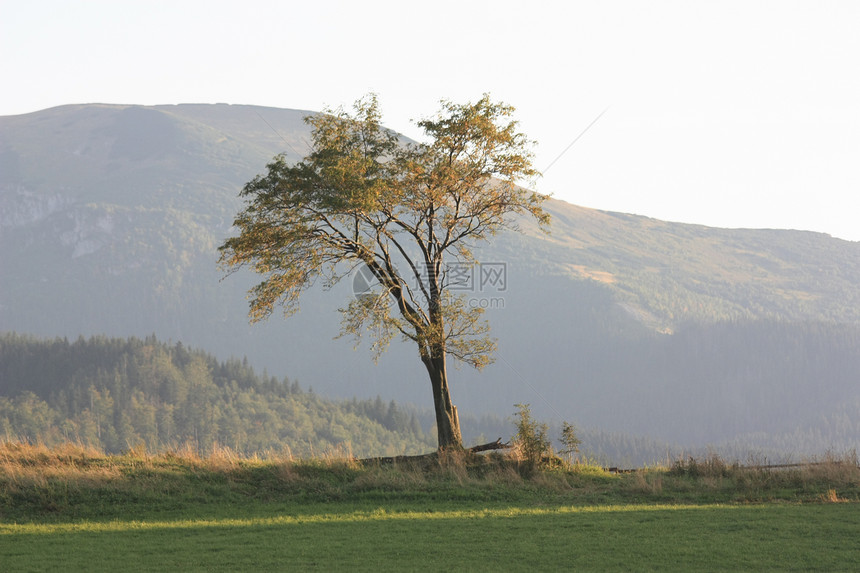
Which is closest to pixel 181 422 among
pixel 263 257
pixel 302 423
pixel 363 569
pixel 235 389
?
pixel 235 389

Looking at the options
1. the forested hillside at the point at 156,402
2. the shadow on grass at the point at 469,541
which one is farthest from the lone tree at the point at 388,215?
the forested hillside at the point at 156,402

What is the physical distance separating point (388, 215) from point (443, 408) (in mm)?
6251

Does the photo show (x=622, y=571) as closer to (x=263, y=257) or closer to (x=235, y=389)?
(x=263, y=257)

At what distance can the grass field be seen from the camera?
13.3 m

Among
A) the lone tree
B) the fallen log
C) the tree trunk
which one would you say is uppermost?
the lone tree

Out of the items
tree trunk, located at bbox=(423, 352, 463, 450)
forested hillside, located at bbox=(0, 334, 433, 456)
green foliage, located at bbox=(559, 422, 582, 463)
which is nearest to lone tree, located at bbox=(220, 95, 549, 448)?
tree trunk, located at bbox=(423, 352, 463, 450)

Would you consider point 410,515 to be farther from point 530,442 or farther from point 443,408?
point 443,408

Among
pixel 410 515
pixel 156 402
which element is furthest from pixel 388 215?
pixel 156 402

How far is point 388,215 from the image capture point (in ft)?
84.4

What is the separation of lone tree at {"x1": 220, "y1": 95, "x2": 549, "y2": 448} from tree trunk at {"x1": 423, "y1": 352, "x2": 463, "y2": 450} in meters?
0.03

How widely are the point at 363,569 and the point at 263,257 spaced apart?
549 inches

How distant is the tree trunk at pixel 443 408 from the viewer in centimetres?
2539

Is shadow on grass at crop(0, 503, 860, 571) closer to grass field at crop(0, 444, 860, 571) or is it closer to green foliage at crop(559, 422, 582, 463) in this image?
grass field at crop(0, 444, 860, 571)

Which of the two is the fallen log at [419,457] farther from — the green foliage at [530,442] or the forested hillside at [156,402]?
the forested hillside at [156,402]
